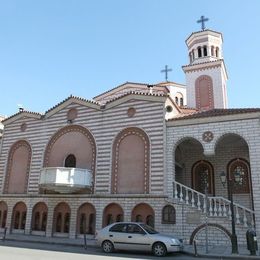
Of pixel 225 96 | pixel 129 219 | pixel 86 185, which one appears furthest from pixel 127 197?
pixel 225 96

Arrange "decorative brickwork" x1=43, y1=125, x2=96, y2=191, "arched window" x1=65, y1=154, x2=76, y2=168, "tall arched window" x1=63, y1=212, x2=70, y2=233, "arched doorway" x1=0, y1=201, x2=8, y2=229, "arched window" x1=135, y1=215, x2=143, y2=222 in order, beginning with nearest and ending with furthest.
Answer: "arched window" x1=135, y1=215, x2=143, y2=222 < "tall arched window" x1=63, y1=212, x2=70, y2=233 < "decorative brickwork" x1=43, y1=125, x2=96, y2=191 < "arched window" x1=65, y1=154, x2=76, y2=168 < "arched doorway" x1=0, y1=201, x2=8, y2=229

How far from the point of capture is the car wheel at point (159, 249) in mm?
13203

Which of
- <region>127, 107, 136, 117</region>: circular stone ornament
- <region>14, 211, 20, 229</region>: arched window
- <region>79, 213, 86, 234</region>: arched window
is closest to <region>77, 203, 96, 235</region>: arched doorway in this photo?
<region>79, 213, 86, 234</region>: arched window

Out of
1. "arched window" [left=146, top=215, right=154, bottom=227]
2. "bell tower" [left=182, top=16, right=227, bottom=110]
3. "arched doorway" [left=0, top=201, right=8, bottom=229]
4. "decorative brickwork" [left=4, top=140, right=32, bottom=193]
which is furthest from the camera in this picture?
Result: "bell tower" [left=182, top=16, right=227, bottom=110]

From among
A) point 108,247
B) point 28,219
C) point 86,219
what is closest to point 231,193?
point 108,247

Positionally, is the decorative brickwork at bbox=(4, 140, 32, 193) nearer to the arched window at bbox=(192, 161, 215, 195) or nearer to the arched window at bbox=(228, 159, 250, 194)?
the arched window at bbox=(192, 161, 215, 195)

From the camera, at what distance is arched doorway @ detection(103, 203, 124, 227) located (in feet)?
62.3

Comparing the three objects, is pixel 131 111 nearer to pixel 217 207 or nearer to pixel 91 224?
pixel 91 224

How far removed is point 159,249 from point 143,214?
201 inches

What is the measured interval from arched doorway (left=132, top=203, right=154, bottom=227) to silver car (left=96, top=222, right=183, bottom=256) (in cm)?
382

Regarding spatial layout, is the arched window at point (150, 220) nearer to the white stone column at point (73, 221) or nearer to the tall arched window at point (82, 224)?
the tall arched window at point (82, 224)

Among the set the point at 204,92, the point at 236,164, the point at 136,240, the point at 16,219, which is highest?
the point at 204,92

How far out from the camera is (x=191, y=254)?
13.7 m

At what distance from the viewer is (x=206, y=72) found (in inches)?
1148
